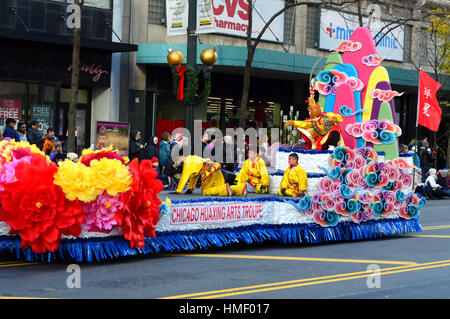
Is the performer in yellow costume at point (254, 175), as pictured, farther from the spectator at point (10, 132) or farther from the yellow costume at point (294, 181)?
the spectator at point (10, 132)

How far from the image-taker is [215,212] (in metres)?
10.9

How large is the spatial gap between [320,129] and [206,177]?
2459mm

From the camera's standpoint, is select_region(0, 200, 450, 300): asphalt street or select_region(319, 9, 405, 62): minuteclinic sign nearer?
select_region(0, 200, 450, 300): asphalt street

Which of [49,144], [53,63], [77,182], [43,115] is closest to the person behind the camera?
[77,182]

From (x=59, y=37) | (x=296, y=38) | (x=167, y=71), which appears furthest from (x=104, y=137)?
(x=296, y=38)

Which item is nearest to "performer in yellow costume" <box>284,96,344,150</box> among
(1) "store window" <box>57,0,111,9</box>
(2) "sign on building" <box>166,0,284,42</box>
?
(2) "sign on building" <box>166,0,284,42</box>

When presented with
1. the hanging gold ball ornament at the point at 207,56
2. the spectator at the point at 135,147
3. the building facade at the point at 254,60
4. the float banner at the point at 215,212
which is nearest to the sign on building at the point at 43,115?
the building facade at the point at 254,60

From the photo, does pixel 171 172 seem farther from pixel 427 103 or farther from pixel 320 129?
pixel 427 103

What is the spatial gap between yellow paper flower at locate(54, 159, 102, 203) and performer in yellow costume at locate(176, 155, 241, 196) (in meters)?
3.27

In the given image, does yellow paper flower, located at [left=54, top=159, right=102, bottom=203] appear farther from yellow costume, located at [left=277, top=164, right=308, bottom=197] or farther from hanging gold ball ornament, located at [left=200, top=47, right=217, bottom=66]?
hanging gold ball ornament, located at [left=200, top=47, right=217, bottom=66]

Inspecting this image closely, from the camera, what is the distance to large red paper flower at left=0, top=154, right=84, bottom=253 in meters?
8.98

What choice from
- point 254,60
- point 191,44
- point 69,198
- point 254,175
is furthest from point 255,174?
point 254,60

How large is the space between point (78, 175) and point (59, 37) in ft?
47.9

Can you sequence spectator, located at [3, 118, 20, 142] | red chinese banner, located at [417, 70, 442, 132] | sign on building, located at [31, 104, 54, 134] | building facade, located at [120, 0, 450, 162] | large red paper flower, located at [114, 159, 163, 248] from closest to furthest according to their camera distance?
1. large red paper flower, located at [114, 159, 163, 248]
2. spectator, located at [3, 118, 20, 142]
3. red chinese banner, located at [417, 70, 442, 132]
4. sign on building, located at [31, 104, 54, 134]
5. building facade, located at [120, 0, 450, 162]
